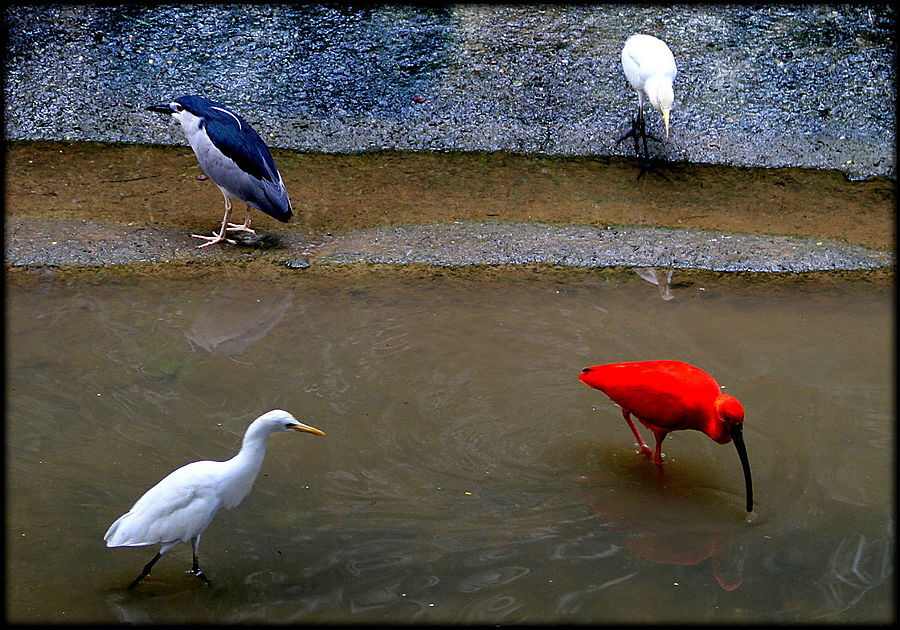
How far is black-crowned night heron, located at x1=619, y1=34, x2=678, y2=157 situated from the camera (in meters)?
6.69

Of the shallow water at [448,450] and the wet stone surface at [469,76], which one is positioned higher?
the wet stone surface at [469,76]

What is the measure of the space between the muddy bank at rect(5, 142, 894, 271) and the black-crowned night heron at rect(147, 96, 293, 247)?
9.7 inches

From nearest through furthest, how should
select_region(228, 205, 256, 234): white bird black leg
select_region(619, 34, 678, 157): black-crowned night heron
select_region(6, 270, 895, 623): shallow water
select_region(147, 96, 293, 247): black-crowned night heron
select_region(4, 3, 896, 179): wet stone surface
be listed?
select_region(6, 270, 895, 623): shallow water < select_region(147, 96, 293, 247): black-crowned night heron < select_region(228, 205, 256, 234): white bird black leg < select_region(619, 34, 678, 157): black-crowned night heron < select_region(4, 3, 896, 179): wet stone surface

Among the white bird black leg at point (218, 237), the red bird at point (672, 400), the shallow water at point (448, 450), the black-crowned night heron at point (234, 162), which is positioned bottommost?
the shallow water at point (448, 450)

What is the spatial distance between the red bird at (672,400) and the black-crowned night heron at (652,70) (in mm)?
2992

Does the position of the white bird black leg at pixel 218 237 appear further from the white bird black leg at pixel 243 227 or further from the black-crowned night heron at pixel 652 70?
the black-crowned night heron at pixel 652 70

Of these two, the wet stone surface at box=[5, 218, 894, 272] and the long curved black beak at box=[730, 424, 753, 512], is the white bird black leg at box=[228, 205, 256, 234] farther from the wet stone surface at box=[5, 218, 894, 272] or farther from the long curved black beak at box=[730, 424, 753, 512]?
the long curved black beak at box=[730, 424, 753, 512]

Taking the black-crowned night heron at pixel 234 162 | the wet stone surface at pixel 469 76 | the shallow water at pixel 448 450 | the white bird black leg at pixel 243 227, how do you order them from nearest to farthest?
the shallow water at pixel 448 450, the black-crowned night heron at pixel 234 162, the white bird black leg at pixel 243 227, the wet stone surface at pixel 469 76

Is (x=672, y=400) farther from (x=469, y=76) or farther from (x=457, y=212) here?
(x=469, y=76)

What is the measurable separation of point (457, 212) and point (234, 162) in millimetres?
1543

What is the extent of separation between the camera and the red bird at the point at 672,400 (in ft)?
12.5

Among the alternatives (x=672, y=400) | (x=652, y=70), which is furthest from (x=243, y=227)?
(x=672, y=400)

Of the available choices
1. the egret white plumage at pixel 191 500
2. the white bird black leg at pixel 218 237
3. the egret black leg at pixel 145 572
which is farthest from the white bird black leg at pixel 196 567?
the white bird black leg at pixel 218 237

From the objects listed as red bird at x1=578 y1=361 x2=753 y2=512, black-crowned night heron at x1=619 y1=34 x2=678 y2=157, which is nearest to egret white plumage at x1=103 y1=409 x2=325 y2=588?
red bird at x1=578 y1=361 x2=753 y2=512
